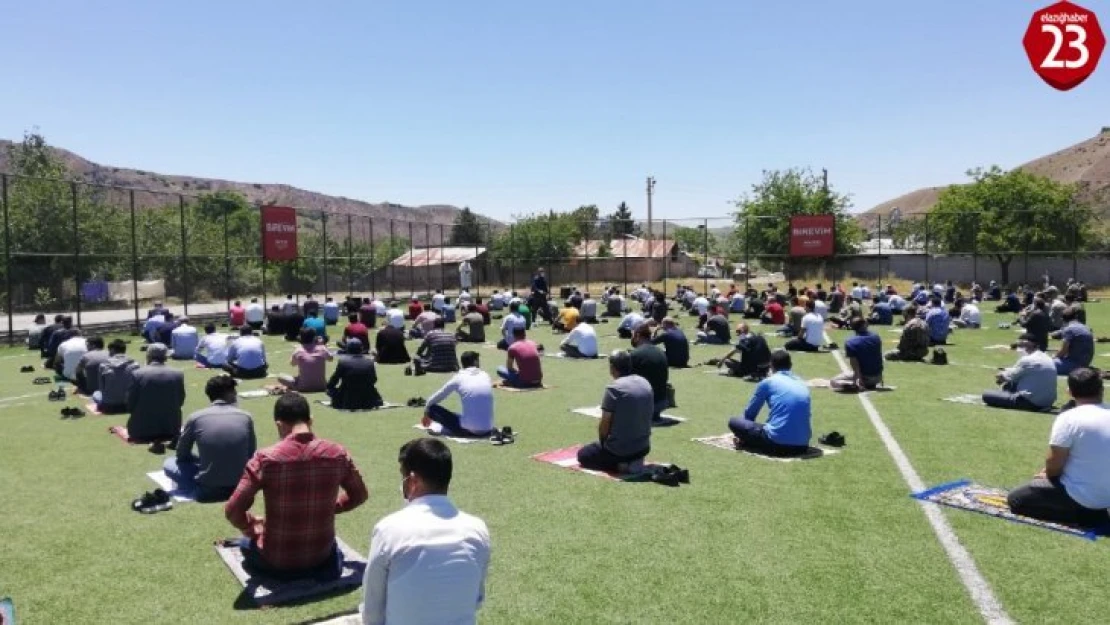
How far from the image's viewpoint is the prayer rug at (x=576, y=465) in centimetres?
817

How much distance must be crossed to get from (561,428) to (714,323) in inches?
450

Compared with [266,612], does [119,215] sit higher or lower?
higher

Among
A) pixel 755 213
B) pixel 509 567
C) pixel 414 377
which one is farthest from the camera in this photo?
pixel 755 213

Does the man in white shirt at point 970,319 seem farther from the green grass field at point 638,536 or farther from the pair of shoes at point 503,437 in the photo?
the pair of shoes at point 503,437

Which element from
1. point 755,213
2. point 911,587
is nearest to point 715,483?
point 911,587

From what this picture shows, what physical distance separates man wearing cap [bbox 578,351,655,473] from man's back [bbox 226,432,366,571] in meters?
3.40

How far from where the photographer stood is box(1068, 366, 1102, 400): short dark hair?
6.26 metres

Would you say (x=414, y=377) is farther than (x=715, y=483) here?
Yes

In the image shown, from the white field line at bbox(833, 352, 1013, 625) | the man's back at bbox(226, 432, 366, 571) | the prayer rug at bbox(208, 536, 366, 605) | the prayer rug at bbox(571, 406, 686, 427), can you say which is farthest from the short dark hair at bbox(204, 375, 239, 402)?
the white field line at bbox(833, 352, 1013, 625)

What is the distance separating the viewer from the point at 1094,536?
6250mm

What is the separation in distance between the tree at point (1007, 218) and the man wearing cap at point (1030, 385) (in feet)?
128

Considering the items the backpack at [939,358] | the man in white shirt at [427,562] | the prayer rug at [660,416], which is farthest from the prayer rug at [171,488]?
the backpack at [939,358]

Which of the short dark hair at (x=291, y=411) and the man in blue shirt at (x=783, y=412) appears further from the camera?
the man in blue shirt at (x=783, y=412)

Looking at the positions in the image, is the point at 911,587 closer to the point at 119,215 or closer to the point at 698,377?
the point at 698,377
